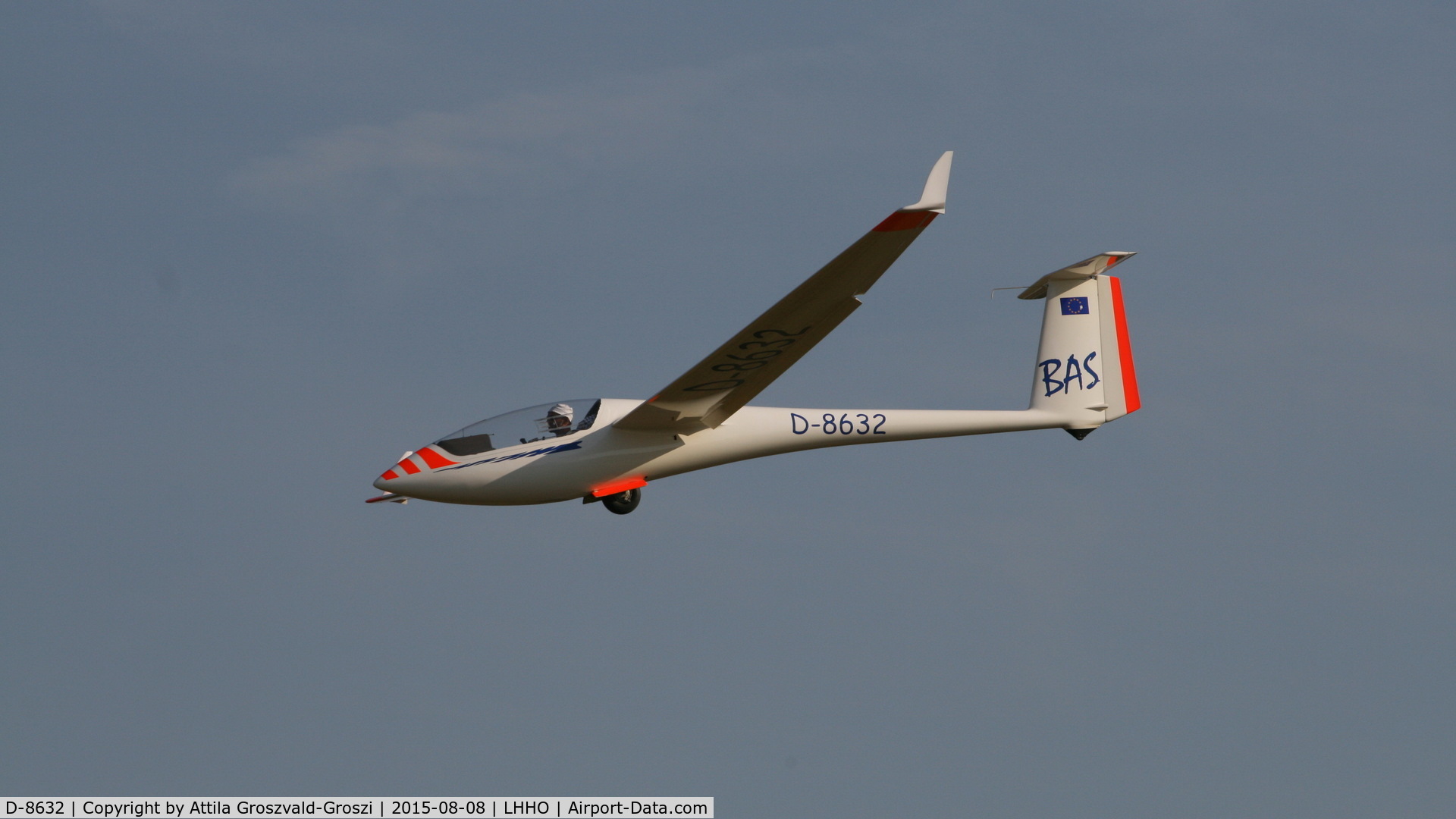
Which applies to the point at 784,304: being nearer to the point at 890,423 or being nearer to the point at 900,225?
the point at 900,225

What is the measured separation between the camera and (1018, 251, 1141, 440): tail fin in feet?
73.9

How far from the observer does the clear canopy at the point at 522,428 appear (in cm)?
1945

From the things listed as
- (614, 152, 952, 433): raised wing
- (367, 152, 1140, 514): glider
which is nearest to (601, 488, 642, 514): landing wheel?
(367, 152, 1140, 514): glider

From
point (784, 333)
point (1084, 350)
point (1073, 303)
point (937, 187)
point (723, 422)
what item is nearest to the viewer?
point (937, 187)

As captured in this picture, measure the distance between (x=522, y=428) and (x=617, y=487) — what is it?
1.49 metres

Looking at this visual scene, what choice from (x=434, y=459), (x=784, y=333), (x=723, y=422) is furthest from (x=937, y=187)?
(x=434, y=459)

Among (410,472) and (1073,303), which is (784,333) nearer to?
(410,472)

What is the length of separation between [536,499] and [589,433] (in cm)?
113

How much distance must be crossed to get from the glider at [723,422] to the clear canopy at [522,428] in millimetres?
14

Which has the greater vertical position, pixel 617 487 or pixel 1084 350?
pixel 1084 350

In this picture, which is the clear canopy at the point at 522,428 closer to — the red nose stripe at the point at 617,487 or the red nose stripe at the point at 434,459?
the red nose stripe at the point at 434,459

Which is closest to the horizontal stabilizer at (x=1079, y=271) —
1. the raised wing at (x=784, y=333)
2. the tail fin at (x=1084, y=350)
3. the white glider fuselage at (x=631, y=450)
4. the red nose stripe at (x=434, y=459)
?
the tail fin at (x=1084, y=350)

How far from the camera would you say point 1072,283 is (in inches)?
904

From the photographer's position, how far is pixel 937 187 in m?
15.6
